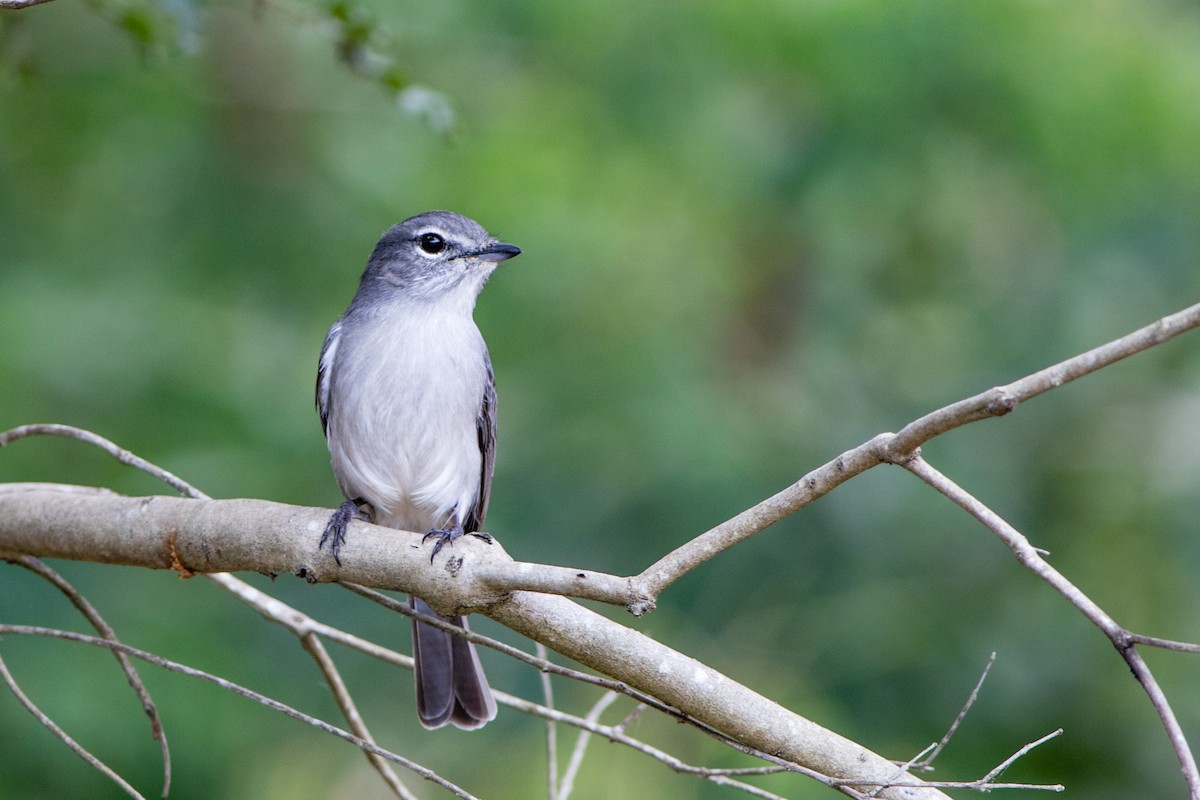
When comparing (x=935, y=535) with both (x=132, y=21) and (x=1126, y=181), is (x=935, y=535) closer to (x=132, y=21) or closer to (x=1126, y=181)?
(x=1126, y=181)

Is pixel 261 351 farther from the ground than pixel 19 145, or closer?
closer

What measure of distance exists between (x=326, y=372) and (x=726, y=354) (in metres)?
2.67

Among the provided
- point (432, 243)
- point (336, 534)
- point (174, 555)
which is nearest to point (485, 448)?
point (432, 243)

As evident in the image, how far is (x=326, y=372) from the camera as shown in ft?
14.9

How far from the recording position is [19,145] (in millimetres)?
6762

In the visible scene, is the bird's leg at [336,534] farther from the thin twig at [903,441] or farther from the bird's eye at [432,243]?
the bird's eye at [432,243]

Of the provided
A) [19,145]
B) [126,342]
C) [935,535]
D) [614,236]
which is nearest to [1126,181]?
[935,535]

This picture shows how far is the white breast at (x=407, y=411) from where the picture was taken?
4.25 m

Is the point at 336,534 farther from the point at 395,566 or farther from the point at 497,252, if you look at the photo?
the point at 497,252

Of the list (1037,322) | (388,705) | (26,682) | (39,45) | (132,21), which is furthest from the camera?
(39,45)

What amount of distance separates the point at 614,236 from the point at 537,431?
0.96 meters

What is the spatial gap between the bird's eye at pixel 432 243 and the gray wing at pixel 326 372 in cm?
40

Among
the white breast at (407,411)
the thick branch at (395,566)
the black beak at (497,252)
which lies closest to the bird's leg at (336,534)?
the thick branch at (395,566)

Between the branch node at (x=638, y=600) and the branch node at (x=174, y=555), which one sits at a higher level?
the branch node at (x=174, y=555)
